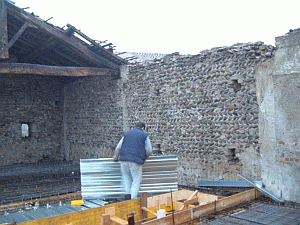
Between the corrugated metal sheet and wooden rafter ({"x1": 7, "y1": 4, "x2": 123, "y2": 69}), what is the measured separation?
4470 millimetres

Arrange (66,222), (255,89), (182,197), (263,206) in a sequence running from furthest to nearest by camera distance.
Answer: (255,89), (182,197), (263,206), (66,222)

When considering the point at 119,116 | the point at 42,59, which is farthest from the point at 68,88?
the point at 119,116

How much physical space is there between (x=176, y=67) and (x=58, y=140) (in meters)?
7.18

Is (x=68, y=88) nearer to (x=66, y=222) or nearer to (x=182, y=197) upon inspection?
(x=182, y=197)

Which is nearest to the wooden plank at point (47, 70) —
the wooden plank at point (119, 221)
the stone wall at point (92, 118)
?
the stone wall at point (92, 118)

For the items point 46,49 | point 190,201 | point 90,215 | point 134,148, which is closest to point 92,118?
point 46,49

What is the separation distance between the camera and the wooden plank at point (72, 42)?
810cm

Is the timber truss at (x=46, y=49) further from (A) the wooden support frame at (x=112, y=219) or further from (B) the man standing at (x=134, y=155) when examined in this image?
(A) the wooden support frame at (x=112, y=219)

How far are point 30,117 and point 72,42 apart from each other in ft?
17.1

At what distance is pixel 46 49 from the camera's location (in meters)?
10.3

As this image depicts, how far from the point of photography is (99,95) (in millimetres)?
11156

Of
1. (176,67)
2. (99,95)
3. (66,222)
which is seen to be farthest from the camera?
(99,95)

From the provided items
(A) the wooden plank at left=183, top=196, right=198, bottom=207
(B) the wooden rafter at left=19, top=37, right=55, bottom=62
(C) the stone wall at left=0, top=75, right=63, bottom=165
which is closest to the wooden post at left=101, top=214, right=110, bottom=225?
(A) the wooden plank at left=183, top=196, right=198, bottom=207

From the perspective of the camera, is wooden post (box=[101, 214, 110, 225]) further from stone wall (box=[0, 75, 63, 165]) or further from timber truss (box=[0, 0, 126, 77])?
stone wall (box=[0, 75, 63, 165])
